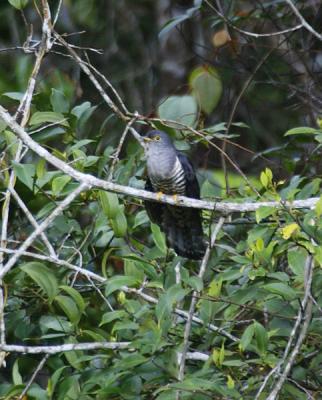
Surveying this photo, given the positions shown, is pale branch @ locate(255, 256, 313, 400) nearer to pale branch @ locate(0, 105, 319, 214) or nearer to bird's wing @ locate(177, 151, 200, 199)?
pale branch @ locate(0, 105, 319, 214)

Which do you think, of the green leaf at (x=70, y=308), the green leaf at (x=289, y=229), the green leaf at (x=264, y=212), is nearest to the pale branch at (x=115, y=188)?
the green leaf at (x=264, y=212)

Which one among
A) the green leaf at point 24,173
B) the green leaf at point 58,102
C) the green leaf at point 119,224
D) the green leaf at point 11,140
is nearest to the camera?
the green leaf at point 24,173

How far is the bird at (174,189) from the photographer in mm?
5254

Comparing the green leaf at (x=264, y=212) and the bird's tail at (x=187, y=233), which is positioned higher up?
the green leaf at (x=264, y=212)

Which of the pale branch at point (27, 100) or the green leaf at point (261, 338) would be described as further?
the pale branch at point (27, 100)

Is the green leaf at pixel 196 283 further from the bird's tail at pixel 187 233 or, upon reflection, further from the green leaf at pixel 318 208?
the bird's tail at pixel 187 233

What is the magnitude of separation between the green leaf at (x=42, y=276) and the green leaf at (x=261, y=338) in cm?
82

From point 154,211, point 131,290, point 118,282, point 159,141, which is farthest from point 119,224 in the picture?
point 159,141

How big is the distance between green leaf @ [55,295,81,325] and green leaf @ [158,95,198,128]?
3.96ft

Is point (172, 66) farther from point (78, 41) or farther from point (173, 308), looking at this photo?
point (173, 308)

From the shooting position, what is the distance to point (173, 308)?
4.11 m

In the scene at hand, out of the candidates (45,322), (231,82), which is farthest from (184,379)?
(231,82)

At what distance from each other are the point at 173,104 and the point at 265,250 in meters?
1.36

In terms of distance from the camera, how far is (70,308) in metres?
4.36
